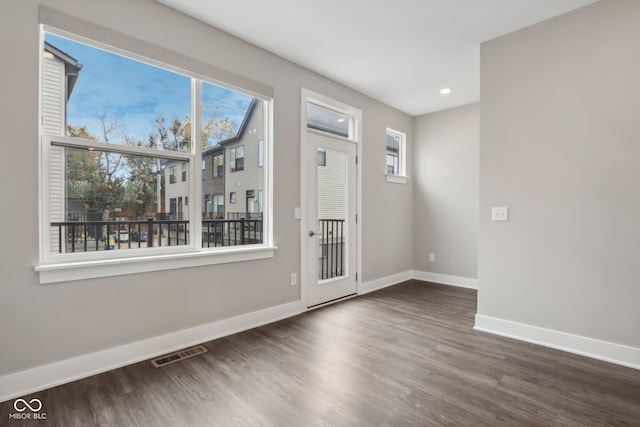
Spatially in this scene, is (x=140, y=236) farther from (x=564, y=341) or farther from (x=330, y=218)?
(x=564, y=341)

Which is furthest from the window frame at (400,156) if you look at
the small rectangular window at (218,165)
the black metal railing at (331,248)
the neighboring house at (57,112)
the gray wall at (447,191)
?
the neighboring house at (57,112)

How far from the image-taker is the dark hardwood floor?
1725 millimetres

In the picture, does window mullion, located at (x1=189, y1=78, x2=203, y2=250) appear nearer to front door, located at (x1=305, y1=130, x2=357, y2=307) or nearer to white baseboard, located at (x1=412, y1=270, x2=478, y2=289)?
front door, located at (x1=305, y1=130, x2=357, y2=307)

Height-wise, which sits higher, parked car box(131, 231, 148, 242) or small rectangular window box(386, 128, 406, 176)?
small rectangular window box(386, 128, 406, 176)

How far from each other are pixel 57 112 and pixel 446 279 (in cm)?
499

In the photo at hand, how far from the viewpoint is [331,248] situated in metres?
3.94

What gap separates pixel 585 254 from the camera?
2496 millimetres

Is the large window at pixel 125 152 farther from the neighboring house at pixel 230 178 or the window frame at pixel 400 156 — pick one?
the window frame at pixel 400 156

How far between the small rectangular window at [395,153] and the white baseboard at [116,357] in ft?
9.86

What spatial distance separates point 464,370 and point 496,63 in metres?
2.73

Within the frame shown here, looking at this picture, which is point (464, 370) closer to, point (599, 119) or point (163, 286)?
point (599, 119)

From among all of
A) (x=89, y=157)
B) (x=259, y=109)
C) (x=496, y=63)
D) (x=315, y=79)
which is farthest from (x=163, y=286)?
(x=496, y=63)

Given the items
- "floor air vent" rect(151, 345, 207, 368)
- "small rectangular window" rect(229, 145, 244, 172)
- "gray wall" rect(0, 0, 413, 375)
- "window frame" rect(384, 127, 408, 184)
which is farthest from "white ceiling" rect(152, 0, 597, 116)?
"floor air vent" rect(151, 345, 207, 368)

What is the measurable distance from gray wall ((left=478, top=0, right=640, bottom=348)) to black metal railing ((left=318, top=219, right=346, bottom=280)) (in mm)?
1644
